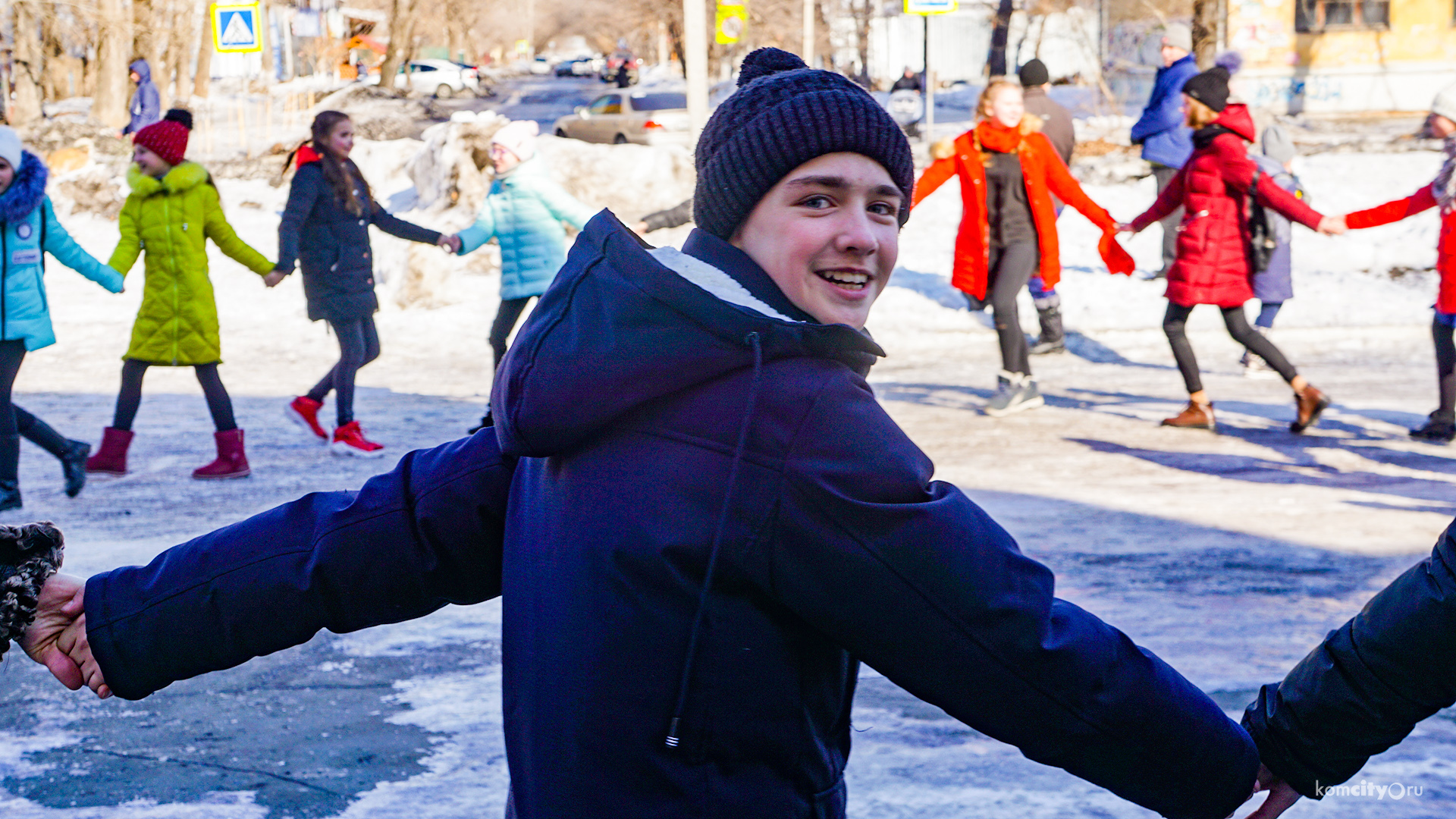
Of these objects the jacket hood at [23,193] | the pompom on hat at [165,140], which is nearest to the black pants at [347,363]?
the pompom on hat at [165,140]

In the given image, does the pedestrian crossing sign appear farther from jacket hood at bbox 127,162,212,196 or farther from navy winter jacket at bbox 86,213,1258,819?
navy winter jacket at bbox 86,213,1258,819

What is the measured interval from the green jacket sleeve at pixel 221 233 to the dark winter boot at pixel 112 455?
3.25 feet

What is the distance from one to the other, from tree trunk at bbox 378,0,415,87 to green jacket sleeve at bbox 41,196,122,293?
144 feet

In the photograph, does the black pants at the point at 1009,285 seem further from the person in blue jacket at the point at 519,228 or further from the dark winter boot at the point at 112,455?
the dark winter boot at the point at 112,455

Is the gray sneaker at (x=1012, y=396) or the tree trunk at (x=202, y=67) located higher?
the tree trunk at (x=202, y=67)

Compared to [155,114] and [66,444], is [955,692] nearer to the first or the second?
[66,444]

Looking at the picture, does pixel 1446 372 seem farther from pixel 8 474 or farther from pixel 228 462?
pixel 8 474

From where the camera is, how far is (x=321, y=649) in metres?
4.39

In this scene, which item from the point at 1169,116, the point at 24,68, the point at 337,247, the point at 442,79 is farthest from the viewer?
the point at 442,79

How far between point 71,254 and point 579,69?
7322 cm

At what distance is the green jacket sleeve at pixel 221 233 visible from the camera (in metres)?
6.89

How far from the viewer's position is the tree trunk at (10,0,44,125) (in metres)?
28.4

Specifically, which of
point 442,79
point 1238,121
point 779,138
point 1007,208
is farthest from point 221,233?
point 442,79

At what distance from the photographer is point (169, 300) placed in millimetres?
6734
